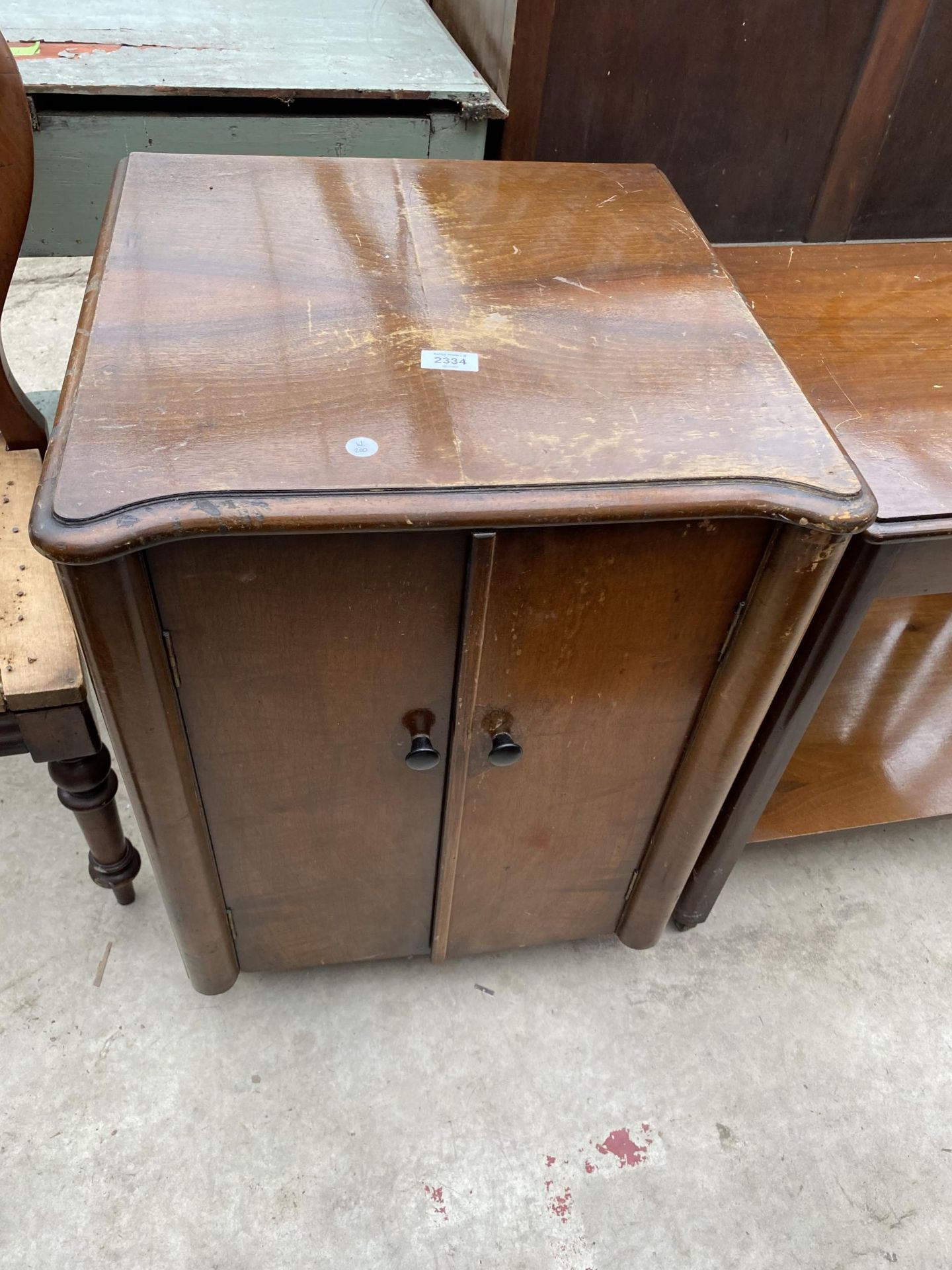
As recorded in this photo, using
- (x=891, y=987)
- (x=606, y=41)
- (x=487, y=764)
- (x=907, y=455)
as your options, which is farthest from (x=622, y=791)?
(x=606, y=41)

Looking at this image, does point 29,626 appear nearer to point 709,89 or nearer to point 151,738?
point 151,738

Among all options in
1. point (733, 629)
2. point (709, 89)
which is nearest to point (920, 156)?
point (709, 89)

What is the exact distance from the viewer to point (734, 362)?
814 mm

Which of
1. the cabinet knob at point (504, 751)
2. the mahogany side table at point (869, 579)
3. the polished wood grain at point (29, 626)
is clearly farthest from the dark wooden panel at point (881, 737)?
the polished wood grain at point (29, 626)

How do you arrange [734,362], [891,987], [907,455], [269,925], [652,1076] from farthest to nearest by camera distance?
1. [891,987]
2. [652,1076]
3. [269,925]
4. [907,455]
5. [734,362]

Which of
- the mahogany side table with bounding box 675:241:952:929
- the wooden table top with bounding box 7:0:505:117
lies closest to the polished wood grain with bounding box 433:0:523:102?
the wooden table top with bounding box 7:0:505:117

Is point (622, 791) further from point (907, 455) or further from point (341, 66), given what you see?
point (341, 66)

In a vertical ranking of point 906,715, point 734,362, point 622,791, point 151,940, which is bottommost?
point 151,940

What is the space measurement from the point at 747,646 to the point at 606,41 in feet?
2.98

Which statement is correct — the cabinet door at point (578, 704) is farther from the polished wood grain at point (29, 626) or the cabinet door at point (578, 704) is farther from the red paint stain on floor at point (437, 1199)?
the polished wood grain at point (29, 626)

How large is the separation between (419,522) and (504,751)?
0.96 ft

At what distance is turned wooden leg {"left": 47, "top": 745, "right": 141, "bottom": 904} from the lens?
107 centimetres

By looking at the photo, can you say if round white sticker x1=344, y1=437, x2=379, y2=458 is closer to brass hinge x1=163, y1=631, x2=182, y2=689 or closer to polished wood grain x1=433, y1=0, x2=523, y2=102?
brass hinge x1=163, y1=631, x2=182, y2=689

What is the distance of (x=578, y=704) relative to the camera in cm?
88
